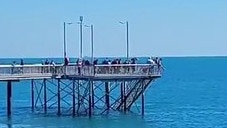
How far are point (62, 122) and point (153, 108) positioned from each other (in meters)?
17.1

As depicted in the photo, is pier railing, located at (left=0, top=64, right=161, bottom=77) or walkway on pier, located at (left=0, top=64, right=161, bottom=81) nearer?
walkway on pier, located at (left=0, top=64, right=161, bottom=81)

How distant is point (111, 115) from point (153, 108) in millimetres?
12005

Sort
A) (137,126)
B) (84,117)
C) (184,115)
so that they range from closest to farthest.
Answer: (137,126) → (84,117) → (184,115)

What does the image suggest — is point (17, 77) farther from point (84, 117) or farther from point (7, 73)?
point (84, 117)

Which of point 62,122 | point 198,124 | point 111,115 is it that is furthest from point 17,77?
point 198,124

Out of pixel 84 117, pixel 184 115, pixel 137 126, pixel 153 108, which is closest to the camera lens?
pixel 137 126

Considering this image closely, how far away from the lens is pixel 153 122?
5541 centimetres

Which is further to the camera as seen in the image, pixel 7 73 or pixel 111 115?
pixel 111 115

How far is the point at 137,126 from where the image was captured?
172 ft

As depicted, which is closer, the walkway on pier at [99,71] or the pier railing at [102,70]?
the walkway on pier at [99,71]

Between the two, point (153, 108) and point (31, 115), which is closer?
point (31, 115)

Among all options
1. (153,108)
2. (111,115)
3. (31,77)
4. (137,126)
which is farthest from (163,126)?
(153,108)

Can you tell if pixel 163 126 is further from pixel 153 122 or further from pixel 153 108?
pixel 153 108

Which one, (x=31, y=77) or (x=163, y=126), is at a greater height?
(x=31, y=77)
